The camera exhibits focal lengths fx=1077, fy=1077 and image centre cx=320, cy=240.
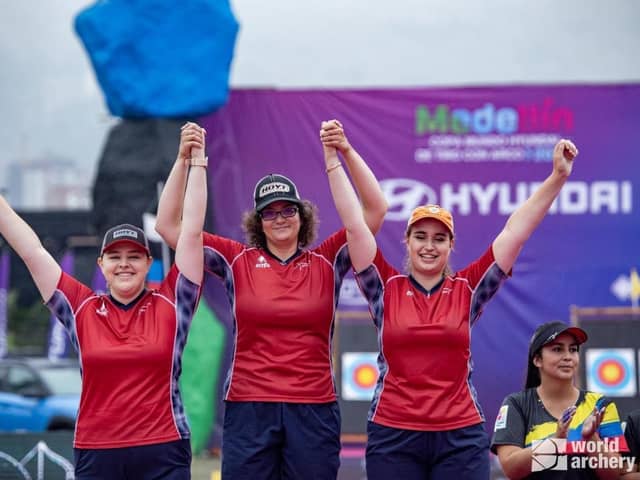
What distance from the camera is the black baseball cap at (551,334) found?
11.8ft

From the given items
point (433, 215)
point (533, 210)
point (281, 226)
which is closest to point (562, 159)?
point (533, 210)

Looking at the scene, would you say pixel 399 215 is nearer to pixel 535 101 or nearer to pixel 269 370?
pixel 535 101

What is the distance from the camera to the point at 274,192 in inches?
145

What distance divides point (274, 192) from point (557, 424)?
1217 mm

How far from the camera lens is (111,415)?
3.49 metres

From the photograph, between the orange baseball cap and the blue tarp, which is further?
the blue tarp

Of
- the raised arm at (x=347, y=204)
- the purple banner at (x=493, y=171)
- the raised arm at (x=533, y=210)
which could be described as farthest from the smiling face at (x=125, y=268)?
the purple banner at (x=493, y=171)

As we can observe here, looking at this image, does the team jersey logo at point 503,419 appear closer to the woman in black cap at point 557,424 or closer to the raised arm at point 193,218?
the woman in black cap at point 557,424

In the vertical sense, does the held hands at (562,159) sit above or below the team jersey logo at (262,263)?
above

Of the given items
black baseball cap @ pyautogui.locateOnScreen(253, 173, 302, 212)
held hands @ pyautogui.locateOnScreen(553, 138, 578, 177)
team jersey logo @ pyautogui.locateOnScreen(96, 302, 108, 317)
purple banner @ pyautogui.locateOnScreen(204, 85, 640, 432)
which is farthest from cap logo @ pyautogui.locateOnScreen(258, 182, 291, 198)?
purple banner @ pyautogui.locateOnScreen(204, 85, 640, 432)

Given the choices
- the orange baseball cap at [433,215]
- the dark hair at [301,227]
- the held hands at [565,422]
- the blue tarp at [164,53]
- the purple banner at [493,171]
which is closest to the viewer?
the held hands at [565,422]

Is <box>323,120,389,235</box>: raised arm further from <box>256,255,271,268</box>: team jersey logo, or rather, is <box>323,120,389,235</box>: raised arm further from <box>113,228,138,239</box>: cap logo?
<box>113,228,138,239</box>: cap logo

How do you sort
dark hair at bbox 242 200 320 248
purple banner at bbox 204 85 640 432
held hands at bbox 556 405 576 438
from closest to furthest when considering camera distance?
held hands at bbox 556 405 576 438 → dark hair at bbox 242 200 320 248 → purple banner at bbox 204 85 640 432

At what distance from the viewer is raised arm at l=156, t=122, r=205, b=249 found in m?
3.63
